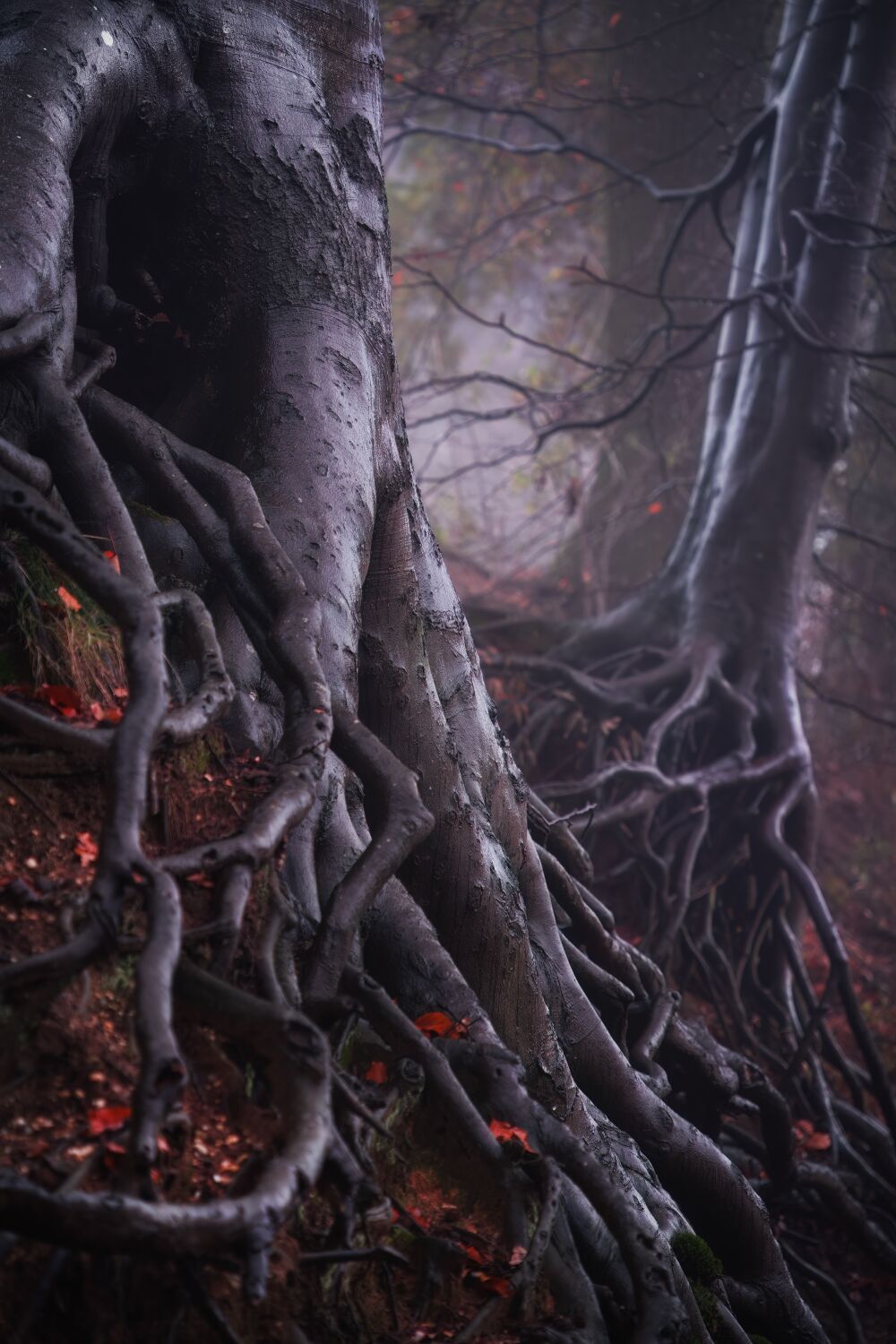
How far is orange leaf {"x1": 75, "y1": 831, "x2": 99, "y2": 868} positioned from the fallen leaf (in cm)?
46

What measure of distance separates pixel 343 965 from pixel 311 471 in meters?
1.41

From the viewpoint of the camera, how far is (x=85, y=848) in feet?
6.34

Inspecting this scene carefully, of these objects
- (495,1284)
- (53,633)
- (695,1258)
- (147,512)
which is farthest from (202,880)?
(695,1258)

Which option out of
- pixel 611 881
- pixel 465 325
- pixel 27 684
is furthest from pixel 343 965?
pixel 465 325

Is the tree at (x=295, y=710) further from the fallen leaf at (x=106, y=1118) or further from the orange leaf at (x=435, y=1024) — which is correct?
the fallen leaf at (x=106, y=1118)

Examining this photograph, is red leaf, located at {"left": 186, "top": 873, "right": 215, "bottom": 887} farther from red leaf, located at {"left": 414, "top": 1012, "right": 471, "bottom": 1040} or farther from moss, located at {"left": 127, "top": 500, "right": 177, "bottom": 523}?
moss, located at {"left": 127, "top": 500, "right": 177, "bottom": 523}

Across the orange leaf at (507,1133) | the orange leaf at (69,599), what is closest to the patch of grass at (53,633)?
the orange leaf at (69,599)

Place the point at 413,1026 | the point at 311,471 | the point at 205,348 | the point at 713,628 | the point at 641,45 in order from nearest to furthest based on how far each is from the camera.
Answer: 1. the point at 413,1026
2. the point at 311,471
3. the point at 205,348
4. the point at 713,628
5. the point at 641,45

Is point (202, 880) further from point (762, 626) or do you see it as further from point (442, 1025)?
point (762, 626)

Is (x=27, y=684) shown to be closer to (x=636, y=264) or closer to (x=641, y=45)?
(x=636, y=264)

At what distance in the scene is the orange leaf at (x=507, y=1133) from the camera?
2.09m

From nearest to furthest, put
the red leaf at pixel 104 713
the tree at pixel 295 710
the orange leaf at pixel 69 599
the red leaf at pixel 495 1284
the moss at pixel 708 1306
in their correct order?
the tree at pixel 295 710
the red leaf at pixel 495 1284
the red leaf at pixel 104 713
the orange leaf at pixel 69 599
the moss at pixel 708 1306

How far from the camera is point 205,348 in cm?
317

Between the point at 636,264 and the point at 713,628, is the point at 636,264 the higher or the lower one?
the higher one
